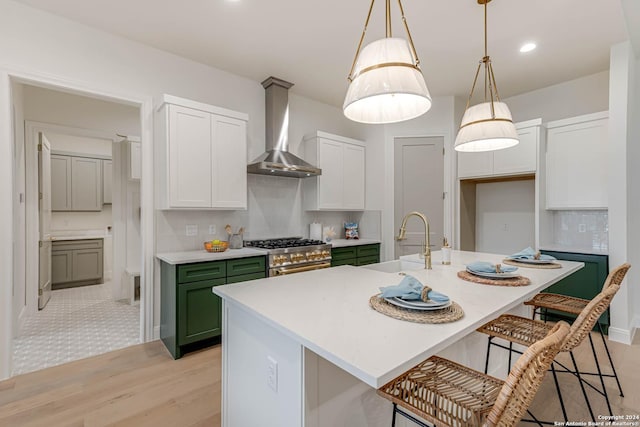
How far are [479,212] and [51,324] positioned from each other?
5.63 meters

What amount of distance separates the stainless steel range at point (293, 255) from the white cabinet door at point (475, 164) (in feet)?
7.09

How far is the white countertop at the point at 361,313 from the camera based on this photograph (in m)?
0.89

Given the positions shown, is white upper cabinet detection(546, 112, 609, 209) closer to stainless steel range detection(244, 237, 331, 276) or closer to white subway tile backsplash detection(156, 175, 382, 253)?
white subway tile backsplash detection(156, 175, 382, 253)

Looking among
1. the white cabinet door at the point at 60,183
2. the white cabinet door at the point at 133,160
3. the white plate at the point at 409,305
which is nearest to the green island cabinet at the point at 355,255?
the white plate at the point at 409,305

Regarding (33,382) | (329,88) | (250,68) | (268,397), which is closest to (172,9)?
(250,68)

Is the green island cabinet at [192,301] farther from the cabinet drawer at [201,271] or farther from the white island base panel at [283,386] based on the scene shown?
the white island base panel at [283,386]

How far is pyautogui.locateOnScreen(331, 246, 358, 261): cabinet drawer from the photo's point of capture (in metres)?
3.83

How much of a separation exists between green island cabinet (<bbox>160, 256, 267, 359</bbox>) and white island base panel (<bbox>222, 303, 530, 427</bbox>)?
4.07 ft

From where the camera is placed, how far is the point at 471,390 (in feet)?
3.93

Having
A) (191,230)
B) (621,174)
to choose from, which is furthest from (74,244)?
(621,174)

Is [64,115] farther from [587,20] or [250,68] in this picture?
[587,20]

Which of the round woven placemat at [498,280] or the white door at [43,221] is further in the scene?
the white door at [43,221]

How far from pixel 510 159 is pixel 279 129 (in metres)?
2.87

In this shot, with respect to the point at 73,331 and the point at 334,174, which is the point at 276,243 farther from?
the point at 73,331
